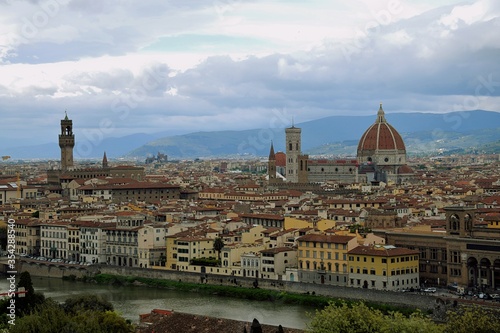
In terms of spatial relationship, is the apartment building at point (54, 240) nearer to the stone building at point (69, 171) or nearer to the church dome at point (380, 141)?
the stone building at point (69, 171)

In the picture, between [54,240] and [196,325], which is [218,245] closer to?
[54,240]

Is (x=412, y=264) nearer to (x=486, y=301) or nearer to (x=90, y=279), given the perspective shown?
(x=486, y=301)

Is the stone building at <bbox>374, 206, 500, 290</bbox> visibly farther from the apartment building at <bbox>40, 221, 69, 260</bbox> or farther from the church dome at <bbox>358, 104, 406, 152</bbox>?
the church dome at <bbox>358, 104, 406, 152</bbox>

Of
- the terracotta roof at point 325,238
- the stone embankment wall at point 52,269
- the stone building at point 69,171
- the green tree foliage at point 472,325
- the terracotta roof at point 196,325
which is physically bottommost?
the stone embankment wall at point 52,269

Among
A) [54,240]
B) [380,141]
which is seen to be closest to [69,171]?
[380,141]

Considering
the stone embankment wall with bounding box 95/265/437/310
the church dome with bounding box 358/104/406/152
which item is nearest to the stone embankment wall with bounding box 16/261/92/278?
the stone embankment wall with bounding box 95/265/437/310

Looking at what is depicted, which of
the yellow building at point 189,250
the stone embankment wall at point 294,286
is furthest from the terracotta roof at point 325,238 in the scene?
the yellow building at point 189,250

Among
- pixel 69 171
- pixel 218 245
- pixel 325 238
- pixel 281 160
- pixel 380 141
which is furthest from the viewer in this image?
pixel 281 160
